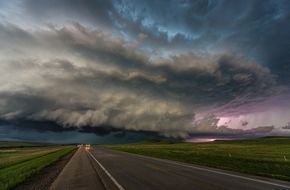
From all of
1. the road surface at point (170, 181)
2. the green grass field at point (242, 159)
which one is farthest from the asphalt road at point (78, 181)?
the green grass field at point (242, 159)

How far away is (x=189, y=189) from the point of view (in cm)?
1291

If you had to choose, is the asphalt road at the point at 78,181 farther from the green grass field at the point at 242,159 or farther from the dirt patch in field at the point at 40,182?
the green grass field at the point at 242,159

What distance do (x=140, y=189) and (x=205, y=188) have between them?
2.85m

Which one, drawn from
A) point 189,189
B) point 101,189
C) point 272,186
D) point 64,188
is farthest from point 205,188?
point 64,188

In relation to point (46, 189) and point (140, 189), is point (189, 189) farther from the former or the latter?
point (46, 189)

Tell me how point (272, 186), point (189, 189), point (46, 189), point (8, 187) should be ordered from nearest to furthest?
point (189, 189), point (272, 186), point (46, 189), point (8, 187)

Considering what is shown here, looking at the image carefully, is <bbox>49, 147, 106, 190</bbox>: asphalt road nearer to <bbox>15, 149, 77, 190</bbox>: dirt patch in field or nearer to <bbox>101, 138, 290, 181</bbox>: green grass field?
<bbox>15, 149, 77, 190</bbox>: dirt patch in field

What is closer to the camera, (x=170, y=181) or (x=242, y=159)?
(x=170, y=181)

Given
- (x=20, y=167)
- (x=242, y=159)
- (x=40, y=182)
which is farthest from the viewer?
(x=242, y=159)

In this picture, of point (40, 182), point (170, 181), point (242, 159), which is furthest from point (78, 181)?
point (242, 159)

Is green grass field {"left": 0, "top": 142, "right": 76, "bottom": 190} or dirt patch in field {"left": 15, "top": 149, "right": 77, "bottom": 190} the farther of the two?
green grass field {"left": 0, "top": 142, "right": 76, "bottom": 190}

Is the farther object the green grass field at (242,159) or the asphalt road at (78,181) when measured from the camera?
the green grass field at (242,159)

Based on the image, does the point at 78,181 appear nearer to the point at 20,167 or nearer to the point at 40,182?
the point at 40,182

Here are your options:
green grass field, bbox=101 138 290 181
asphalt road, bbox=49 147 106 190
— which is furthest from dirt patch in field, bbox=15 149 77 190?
green grass field, bbox=101 138 290 181
